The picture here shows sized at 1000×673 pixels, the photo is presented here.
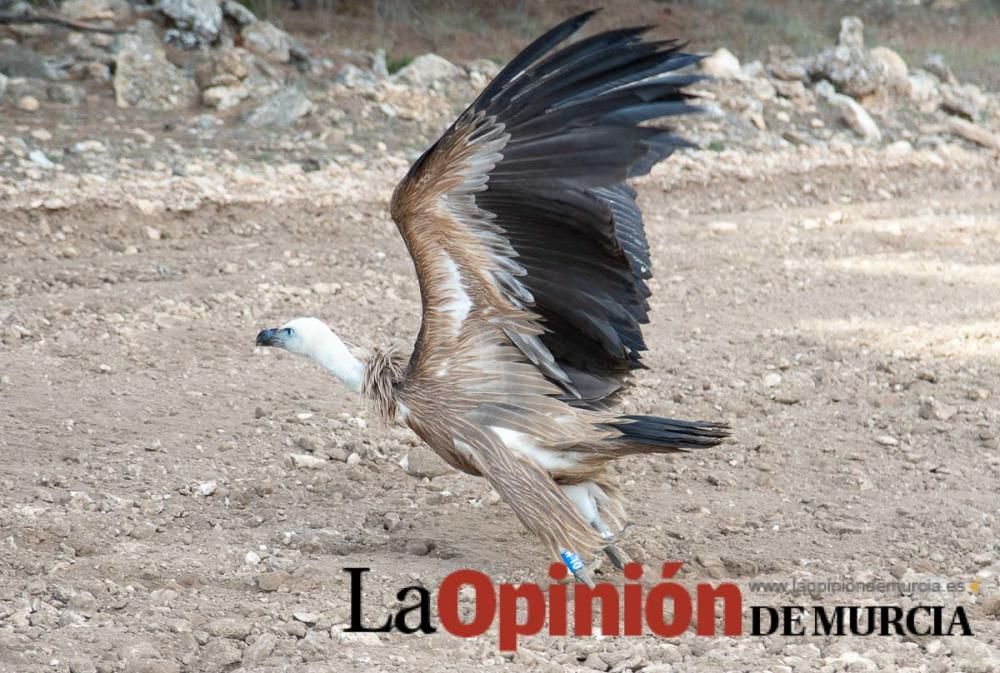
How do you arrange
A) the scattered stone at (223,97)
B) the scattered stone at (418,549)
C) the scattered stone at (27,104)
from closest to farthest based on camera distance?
the scattered stone at (418,549) → the scattered stone at (27,104) → the scattered stone at (223,97)

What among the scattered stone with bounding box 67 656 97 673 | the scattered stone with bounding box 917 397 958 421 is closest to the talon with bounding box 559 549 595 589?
the scattered stone with bounding box 67 656 97 673

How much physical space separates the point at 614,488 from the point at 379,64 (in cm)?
813

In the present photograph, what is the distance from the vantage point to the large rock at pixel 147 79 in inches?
389

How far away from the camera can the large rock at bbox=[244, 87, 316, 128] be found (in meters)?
9.90

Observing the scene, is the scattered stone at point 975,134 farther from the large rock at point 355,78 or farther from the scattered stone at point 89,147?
the scattered stone at point 89,147

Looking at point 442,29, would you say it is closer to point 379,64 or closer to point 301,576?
point 379,64

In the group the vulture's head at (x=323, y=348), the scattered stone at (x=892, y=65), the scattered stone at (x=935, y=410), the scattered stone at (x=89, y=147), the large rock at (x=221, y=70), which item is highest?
the scattered stone at (x=892, y=65)

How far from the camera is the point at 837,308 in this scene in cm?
730

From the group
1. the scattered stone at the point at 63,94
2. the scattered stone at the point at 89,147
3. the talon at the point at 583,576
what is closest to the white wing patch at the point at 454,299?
the talon at the point at 583,576

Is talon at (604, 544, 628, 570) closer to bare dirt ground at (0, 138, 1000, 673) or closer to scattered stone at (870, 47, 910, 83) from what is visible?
bare dirt ground at (0, 138, 1000, 673)

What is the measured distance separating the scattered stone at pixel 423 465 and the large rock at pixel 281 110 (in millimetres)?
5273

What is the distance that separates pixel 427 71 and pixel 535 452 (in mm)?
7936

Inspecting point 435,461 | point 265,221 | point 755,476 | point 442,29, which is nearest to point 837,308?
point 755,476

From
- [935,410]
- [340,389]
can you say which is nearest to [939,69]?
[935,410]
